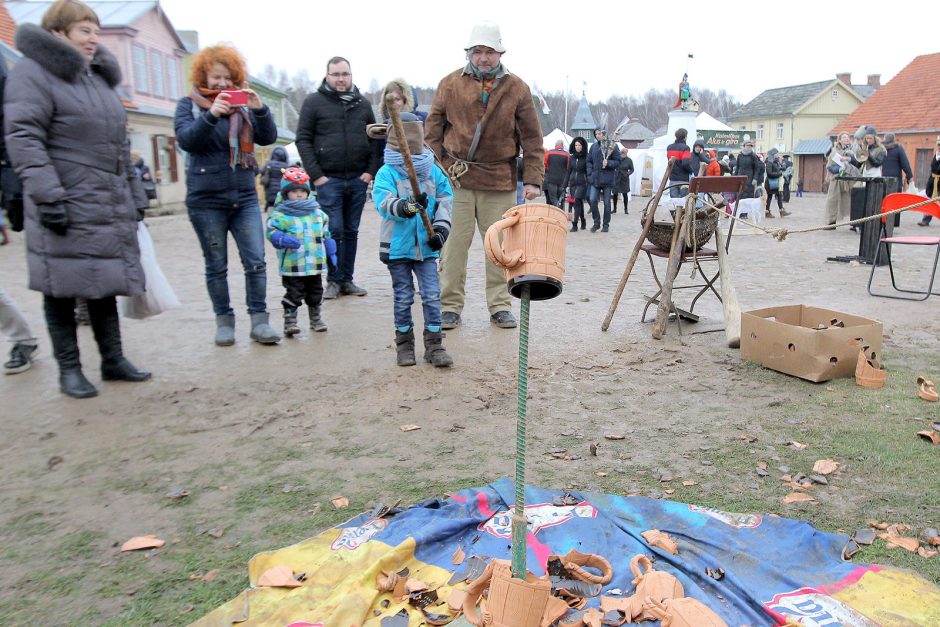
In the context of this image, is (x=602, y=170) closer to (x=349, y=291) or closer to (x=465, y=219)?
(x=349, y=291)

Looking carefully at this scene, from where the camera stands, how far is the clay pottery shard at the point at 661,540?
2.80 m

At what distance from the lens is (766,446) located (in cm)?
380

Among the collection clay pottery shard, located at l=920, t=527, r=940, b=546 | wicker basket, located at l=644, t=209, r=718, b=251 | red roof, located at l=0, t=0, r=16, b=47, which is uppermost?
red roof, located at l=0, t=0, r=16, b=47

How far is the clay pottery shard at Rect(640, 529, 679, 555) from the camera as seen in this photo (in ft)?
9.18

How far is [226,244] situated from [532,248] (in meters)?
3.63

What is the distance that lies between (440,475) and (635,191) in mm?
31378

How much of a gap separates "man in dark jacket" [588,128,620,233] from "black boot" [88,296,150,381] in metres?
11.3

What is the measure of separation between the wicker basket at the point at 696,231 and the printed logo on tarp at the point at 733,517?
3.16 m

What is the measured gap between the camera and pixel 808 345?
4.71m

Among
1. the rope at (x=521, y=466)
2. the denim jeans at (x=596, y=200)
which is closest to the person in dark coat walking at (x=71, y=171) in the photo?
the rope at (x=521, y=466)

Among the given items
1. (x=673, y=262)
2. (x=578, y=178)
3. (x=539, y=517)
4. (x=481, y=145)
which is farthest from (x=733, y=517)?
(x=578, y=178)

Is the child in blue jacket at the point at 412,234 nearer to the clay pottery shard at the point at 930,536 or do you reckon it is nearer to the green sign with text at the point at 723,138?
the clay pottery shard at the point at 930,536

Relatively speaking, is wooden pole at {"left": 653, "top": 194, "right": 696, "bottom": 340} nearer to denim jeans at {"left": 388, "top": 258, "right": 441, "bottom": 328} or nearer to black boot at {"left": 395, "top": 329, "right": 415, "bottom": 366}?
denim jeans at {"left": 388, "top": 258, "right": 441, "bottom": 328}

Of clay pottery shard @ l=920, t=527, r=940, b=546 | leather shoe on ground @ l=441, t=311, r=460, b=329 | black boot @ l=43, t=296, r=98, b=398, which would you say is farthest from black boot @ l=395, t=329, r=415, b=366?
clay pottery shard @ l=920, t=527, r=940, b=546
